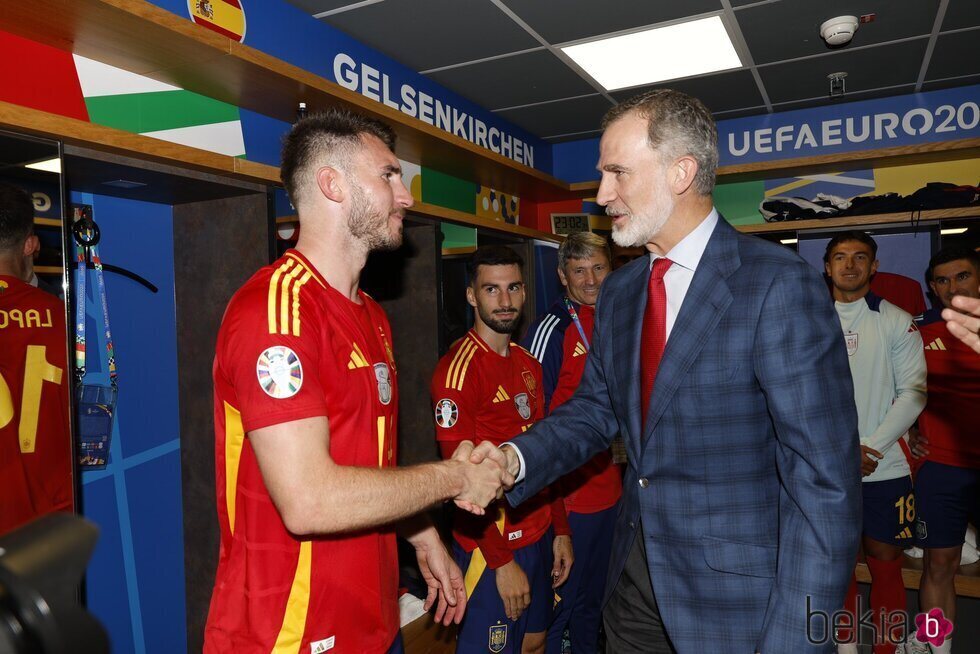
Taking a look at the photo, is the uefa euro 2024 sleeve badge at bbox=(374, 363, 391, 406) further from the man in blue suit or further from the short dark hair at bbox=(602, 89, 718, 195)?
the short dark hair at bbox=(602, 89, 718, 195)

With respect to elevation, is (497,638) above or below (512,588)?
below

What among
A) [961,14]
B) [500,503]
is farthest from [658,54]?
[500,503]

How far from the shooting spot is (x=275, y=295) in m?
1.35

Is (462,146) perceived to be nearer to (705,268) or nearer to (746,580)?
(705,268)

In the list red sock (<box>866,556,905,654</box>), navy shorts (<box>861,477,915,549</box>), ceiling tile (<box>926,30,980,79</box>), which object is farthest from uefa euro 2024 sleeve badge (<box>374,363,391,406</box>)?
ceiling tile (<box>926,30,980,79</box>)

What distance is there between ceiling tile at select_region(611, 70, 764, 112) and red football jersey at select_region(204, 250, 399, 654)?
367cm

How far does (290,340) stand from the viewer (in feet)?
4.20

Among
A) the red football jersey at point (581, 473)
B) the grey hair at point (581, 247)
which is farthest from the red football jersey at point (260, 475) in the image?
the grey hair at point (581, 247)

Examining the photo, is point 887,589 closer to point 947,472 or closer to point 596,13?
point 947,472

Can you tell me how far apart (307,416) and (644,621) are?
1028 mm

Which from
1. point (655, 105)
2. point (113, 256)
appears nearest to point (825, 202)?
point (655, 105)

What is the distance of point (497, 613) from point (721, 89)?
3.93m

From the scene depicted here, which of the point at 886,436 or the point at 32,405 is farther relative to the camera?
the point at 886,436

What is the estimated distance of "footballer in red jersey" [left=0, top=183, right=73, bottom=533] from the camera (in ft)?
5.07
